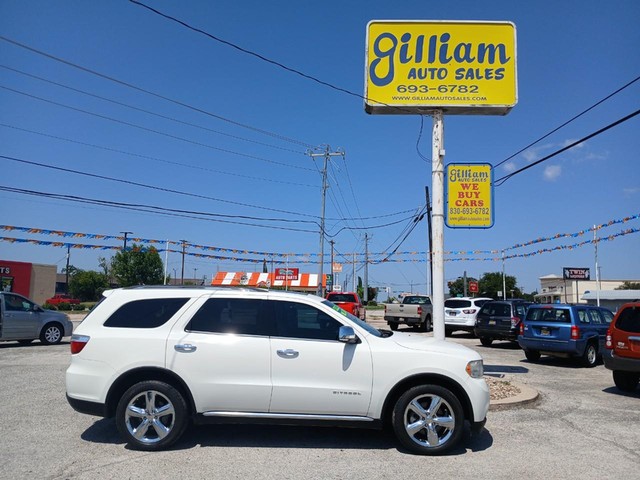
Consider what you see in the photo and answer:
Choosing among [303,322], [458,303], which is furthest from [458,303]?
[303,322]

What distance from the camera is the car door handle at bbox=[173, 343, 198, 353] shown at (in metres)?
5.55

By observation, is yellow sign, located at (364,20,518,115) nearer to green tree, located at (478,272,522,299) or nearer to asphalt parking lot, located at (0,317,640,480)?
asphalt parking lot, located at (0,317,640,480)

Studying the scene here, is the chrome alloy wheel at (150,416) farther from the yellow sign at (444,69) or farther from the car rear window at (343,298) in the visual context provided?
the car rear window at (343,298)

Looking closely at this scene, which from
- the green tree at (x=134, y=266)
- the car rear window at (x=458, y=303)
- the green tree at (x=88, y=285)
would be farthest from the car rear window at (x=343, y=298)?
the green tree at (x=88, y=285)

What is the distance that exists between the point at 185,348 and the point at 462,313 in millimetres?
18237

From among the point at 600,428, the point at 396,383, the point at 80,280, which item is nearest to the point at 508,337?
the point at 600,428

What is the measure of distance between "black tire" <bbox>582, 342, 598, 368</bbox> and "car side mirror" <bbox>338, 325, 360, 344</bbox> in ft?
31.4

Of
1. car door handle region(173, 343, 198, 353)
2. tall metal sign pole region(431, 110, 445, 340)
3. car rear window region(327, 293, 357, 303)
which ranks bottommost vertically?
car door handle region(173, 343, 198, 353)

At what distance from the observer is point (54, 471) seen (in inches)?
189

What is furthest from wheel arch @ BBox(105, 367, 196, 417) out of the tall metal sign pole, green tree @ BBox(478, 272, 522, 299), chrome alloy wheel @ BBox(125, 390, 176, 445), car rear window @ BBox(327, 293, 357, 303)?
green tree @ BBox(478, 272, 522, 299)

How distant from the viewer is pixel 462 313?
71.9 ft

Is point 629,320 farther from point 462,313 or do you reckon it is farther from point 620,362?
point 462,313

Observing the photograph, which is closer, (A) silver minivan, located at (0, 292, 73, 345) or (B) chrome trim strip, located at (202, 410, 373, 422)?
(B) chrome trim strip, located at (202, 410, 373, 422)

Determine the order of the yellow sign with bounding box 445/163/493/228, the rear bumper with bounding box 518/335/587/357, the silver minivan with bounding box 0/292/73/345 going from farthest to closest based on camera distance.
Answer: the silver minivan with bounding box 0/292/73/345 < the rear bumper with bounding box 518/335/587/357 < the yellow sign with bounding box 445/163/493/228
